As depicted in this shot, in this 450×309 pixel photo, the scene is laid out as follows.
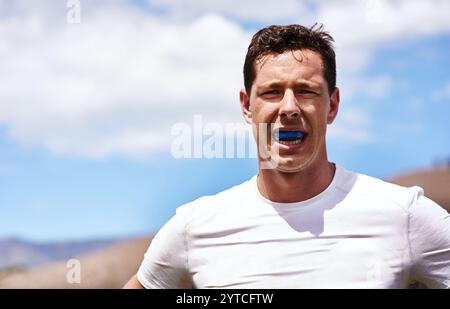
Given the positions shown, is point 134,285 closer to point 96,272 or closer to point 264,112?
point 264,112

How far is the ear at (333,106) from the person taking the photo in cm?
576

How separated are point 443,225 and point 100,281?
26.1 m

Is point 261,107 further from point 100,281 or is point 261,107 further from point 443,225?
point 100,281

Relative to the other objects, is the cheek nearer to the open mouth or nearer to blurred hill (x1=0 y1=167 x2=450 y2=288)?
the open mouth

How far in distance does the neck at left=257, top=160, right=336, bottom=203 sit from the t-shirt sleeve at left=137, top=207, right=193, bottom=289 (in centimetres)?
78

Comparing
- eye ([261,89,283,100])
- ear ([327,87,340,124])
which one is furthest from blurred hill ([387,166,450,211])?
eye ([261,89,283,100])

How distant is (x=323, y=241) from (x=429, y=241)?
2.47 feet

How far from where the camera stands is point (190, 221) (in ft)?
19.2

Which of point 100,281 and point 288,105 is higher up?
point 288,105

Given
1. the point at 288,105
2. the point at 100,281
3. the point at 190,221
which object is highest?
the point at 288,105

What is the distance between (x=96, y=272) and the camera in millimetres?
32188
